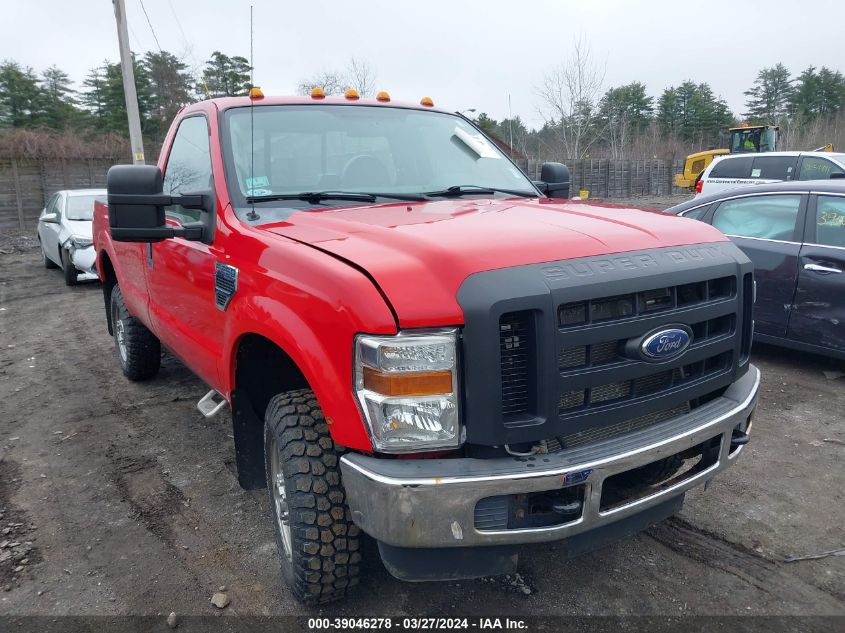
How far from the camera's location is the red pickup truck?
205 centimetres

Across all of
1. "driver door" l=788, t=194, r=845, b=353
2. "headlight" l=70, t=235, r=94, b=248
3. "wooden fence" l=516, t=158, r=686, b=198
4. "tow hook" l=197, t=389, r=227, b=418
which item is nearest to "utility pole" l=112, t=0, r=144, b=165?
"headlight" l=70, t=235, r=94, b=248

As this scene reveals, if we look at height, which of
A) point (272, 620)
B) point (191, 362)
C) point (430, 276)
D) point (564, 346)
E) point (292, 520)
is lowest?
point (272, 620)

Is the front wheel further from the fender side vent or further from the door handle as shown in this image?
the door handle

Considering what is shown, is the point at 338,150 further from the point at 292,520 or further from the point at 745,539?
the point at 745,539

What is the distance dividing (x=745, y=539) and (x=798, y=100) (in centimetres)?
7383

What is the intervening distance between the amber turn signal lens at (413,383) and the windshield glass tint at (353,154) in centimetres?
150

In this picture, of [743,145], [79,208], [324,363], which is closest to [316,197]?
[324,363]

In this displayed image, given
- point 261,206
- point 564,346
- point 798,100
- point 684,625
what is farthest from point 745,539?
point 798,100

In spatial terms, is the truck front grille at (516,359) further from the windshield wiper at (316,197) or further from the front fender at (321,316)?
the windshield wiper at (316,197)

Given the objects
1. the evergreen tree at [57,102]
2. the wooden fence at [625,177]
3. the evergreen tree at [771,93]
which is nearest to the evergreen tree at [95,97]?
the evergreen tree at [57,102]

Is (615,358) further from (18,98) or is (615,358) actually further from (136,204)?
(18,98)

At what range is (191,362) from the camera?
3.81 meters

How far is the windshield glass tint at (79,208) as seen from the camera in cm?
1108

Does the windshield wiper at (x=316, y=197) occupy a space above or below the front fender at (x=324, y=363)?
above
